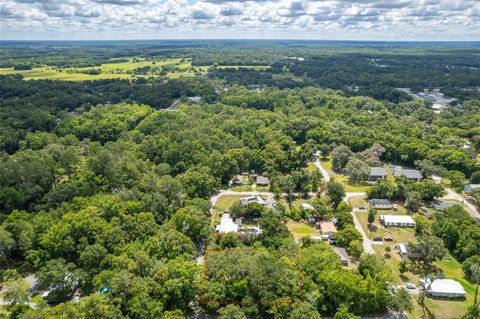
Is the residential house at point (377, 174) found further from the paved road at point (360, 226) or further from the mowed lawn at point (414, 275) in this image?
the mowed lawn at point (414, 275)

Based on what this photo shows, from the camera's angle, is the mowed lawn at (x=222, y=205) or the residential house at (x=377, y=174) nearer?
the mowed lawn at (x=222, y=205)

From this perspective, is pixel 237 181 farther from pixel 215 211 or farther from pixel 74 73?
pixel 74 73

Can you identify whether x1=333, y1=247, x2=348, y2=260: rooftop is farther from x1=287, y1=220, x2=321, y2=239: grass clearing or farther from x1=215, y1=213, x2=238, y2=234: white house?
x1=215, y1=213, x2=238, y2=234: white house

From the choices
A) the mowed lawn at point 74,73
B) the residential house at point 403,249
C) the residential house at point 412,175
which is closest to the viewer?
the residential house at point 403,249

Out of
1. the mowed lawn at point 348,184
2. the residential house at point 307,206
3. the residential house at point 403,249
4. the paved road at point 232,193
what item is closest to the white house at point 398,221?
the residential house at point 403,249

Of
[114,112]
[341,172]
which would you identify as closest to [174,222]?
[341,172]

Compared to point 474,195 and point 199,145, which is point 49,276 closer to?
point 199,145
